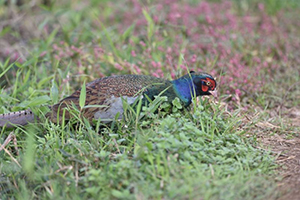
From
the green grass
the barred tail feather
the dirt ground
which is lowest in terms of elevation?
the dirt ground

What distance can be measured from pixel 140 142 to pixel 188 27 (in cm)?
336

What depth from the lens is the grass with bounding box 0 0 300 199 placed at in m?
2.77

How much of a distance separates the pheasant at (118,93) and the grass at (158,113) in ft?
0.34

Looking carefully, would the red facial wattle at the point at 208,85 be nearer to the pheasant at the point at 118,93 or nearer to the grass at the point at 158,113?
the pheasant at the point at 118,93

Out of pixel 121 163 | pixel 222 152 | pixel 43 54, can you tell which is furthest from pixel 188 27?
pixel 121 163

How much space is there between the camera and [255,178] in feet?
9.31

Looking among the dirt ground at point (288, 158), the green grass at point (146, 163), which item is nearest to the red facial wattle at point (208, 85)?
the green grass at point (146, 163)

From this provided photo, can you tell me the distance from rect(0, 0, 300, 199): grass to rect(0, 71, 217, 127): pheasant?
0.34ft

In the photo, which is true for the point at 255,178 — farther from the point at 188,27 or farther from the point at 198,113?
the point at 188,27

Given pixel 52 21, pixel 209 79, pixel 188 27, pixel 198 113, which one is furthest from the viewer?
pixel 52 21

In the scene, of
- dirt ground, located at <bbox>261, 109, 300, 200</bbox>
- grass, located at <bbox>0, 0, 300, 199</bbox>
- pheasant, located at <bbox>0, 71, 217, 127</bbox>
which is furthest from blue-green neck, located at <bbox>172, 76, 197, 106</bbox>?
dirt ground, located at <bbox>261, 109, 300, 200</bbox>

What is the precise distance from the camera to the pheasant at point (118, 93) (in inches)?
141

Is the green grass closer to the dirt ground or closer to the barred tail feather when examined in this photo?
the dirt ground

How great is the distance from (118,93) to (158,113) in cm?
42
